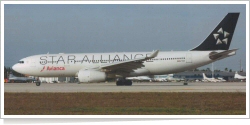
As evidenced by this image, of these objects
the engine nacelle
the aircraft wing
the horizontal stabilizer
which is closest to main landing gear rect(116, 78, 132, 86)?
the aircraft wing

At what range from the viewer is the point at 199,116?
46.1 ft

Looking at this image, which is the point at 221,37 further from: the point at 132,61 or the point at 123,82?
the point at 123,82

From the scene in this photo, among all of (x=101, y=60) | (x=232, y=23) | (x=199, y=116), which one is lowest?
(x=199, y=116)

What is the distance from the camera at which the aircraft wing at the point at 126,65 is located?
32.6m

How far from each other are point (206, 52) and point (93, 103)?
18202 millimetres

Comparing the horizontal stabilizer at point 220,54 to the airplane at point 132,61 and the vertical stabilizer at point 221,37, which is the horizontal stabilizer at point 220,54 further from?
the vertical stabilizer at point 221,37

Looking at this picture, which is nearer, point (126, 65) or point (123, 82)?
point (126, 65)

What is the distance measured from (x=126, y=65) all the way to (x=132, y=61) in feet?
2.89

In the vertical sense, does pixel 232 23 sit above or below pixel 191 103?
above

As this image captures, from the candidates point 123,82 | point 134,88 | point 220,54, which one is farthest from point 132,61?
point 220,54

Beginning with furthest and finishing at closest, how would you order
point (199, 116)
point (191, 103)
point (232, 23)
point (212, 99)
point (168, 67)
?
point (168, 67)
point (232, 23)
point (212, 99)
point (191, 103)
point (199, 116)

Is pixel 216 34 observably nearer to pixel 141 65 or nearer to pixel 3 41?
pixel 141 65

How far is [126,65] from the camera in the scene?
109 ft

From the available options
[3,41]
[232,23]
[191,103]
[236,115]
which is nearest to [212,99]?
[191,103]
